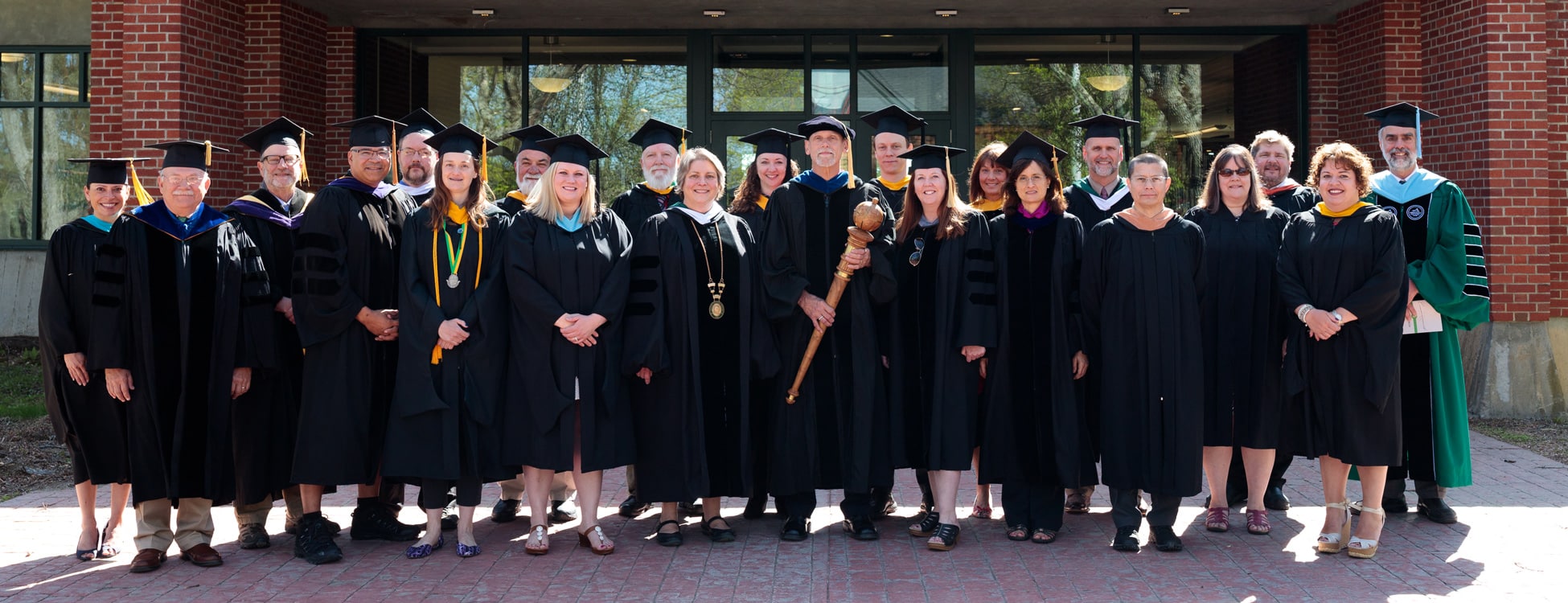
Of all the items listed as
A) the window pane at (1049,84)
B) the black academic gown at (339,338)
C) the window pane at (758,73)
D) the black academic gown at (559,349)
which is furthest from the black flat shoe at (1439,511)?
the window pane at (758,73)

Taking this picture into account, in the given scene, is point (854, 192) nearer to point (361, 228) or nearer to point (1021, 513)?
point (1021, 513)

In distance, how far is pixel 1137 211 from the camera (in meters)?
5.80

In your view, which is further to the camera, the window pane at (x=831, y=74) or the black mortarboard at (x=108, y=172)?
the window pane at (x=831, y=74)

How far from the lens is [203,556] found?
565 centimetres

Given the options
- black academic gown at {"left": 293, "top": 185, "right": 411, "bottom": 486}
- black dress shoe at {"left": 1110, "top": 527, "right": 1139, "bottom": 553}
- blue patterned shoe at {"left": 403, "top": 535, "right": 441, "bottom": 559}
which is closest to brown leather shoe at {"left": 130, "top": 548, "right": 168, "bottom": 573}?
black academic gown at {"left": 293, "top": 185, "right": 411, "bottom": 486}

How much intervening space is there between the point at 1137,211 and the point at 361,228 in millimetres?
3636

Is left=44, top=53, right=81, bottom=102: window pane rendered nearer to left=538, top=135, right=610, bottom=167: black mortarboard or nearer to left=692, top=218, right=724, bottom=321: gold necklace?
left=538, top=135, right=610, bottom=167: black mortarboard

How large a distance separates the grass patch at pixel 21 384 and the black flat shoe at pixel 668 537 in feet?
20.4

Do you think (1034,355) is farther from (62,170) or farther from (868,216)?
(62,170)

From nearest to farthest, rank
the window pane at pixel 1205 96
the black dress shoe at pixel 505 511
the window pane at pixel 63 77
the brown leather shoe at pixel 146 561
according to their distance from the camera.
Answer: the brown leather shoe at pixel 146 561 → the black dress shoe at pixel 505 511 → the window pane at pixel 1205 96 → the window pane at pixel 63 77

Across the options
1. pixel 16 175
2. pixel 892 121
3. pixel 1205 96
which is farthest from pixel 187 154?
pixel 1205 96

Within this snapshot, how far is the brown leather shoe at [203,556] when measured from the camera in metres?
5.64

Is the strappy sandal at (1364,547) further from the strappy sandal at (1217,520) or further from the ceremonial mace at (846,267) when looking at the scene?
the ceremonial mace at (846,267)

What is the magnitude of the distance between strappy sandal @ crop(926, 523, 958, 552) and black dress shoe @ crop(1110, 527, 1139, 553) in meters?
0.74
